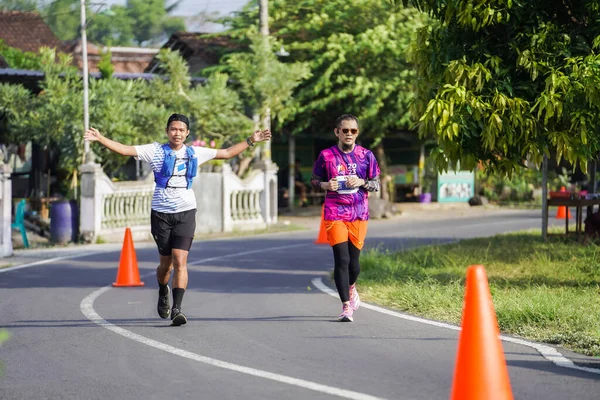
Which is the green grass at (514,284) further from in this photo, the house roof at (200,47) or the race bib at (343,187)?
the house roof at (200,47)

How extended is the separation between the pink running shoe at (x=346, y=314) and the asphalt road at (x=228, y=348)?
114mm

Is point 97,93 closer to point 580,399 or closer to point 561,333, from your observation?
point 561,333

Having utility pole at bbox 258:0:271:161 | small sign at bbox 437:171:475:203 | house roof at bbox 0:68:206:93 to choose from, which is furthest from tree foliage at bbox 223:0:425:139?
small sign at bbox 437:171:475:203

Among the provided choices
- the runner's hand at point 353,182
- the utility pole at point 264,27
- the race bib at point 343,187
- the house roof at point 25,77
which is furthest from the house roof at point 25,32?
the runner's hand at point 353,182

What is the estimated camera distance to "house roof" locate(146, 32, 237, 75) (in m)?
33.5

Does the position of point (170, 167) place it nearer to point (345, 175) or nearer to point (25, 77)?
point (345, 175)

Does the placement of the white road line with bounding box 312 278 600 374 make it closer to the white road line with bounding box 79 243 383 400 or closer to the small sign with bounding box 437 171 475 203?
the white road line with bounding box 79 243 383 400

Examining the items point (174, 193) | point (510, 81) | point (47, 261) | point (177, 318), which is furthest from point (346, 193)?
point (47, 261)

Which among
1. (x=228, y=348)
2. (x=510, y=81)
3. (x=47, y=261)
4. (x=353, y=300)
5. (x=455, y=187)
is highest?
(x=510, y=81)

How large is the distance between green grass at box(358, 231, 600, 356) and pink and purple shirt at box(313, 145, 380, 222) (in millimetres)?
1255

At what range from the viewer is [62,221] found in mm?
22750

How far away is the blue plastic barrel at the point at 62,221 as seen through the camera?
2270 centimetres

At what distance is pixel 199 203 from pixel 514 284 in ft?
45.0

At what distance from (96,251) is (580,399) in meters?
14.7
